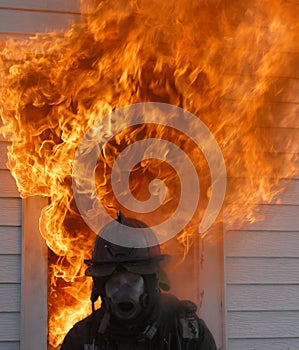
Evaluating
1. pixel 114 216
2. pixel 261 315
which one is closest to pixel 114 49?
pixel 114 216

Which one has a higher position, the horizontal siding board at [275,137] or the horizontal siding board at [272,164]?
the horizontal siding board at [275,137]

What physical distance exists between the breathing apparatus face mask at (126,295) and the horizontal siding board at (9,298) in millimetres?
998

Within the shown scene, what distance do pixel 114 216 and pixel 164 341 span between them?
3.74ft

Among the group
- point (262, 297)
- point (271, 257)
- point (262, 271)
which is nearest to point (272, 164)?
point (271, 257)

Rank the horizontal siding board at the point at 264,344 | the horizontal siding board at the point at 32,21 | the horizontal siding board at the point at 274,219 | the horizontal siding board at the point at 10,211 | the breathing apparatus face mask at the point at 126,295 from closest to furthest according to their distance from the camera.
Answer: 1. the breathing apparatus face mask at the point at 126,295
2. the horizontal siding board at the point at 10,211
3. the horizontal siding board at the point at 32,21
4. the horizontal siding board at the point at 264,344
5. the horizontal siding board at the point at 274,219

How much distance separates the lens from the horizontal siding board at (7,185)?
4504 mm

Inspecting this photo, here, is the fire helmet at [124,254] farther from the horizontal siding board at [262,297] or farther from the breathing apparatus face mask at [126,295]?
the horizontal siding board at [262,297]

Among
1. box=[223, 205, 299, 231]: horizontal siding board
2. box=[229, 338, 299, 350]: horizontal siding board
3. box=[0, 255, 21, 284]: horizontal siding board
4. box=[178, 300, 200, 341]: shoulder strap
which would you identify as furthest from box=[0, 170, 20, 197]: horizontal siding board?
box=[229, 338, 299, 350]: horizontal siding board

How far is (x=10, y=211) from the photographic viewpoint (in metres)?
4.50

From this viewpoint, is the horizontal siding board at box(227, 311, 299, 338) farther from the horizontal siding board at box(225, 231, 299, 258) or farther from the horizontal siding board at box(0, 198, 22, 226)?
the horizontal siding board at box(0, 198, 22, 226)

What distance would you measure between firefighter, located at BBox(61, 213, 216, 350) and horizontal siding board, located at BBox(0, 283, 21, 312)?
2.24 ft

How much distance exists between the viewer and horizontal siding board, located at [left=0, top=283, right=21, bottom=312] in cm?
440

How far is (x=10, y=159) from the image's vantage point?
4504 millimetres

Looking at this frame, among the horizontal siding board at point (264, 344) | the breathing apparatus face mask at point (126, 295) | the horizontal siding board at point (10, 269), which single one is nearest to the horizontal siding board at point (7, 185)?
the horizontal siding board at point (10, 269)
